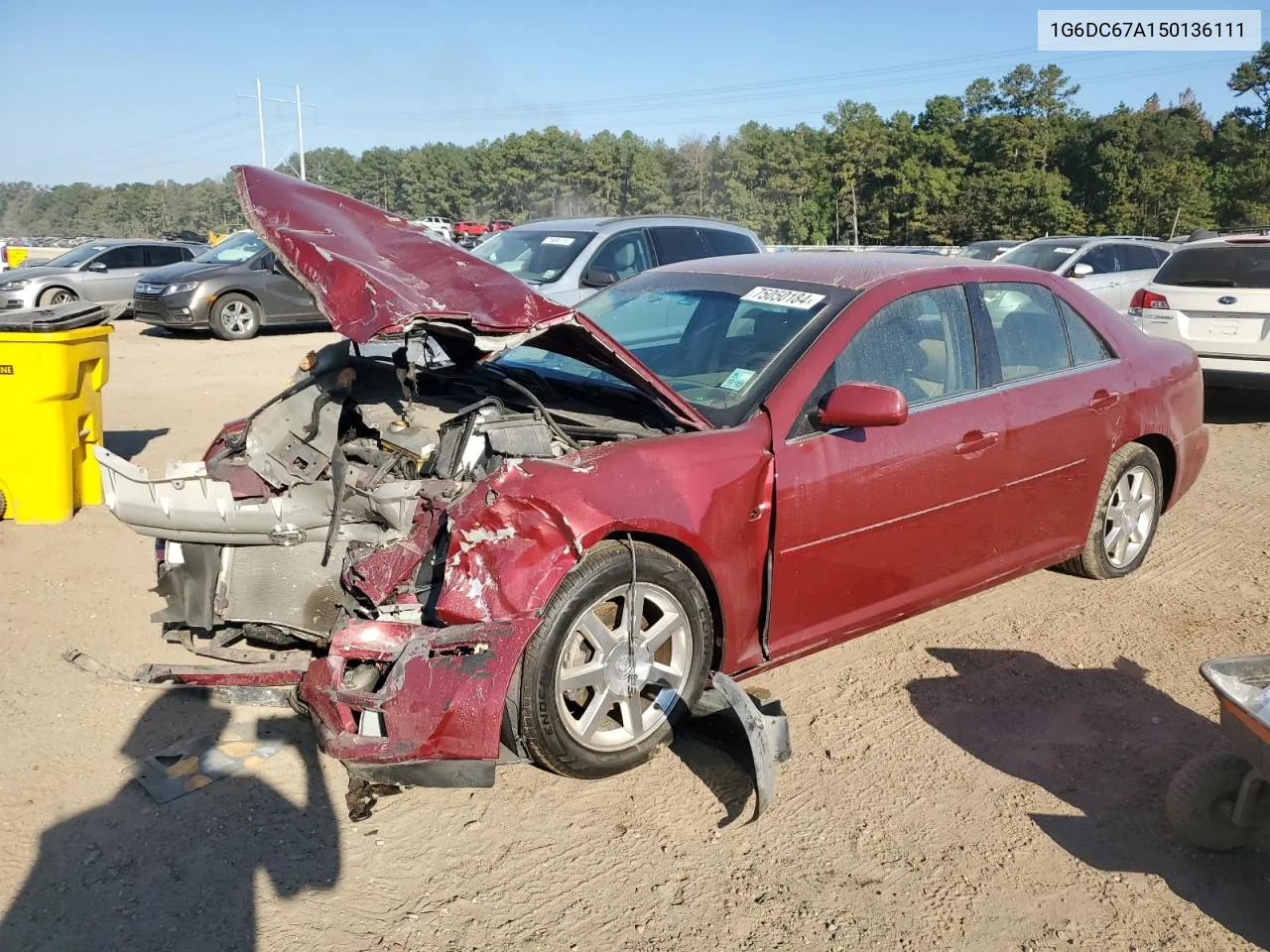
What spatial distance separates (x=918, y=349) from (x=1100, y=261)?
37.8ft

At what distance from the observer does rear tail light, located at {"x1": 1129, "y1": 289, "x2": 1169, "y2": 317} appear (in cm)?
923

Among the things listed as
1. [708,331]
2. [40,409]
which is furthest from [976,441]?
[40,409]

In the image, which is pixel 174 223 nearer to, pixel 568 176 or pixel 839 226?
pixel 568 176

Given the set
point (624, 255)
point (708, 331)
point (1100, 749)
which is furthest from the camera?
point (624, 255)

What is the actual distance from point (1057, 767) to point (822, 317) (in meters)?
1.86

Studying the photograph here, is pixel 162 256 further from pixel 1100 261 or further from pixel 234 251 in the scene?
pixel 1100 261

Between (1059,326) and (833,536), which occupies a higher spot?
(1059,326)

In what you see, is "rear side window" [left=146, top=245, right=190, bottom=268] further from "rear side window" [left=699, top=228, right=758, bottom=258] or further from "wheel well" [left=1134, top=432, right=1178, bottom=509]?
"wheel well" [left=1134, top=432, right=1178, bottom=509]

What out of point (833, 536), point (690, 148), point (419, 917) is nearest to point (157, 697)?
point (419, 917)

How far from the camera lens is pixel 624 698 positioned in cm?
331

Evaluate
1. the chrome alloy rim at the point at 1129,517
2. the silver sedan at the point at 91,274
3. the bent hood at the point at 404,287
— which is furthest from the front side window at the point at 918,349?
the silver sedan at the point at 91,274

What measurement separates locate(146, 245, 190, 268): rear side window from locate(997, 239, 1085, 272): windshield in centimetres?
1472

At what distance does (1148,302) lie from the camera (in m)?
9.33

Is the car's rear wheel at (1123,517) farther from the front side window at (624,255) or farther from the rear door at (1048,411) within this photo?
the front side window at (624,255)
